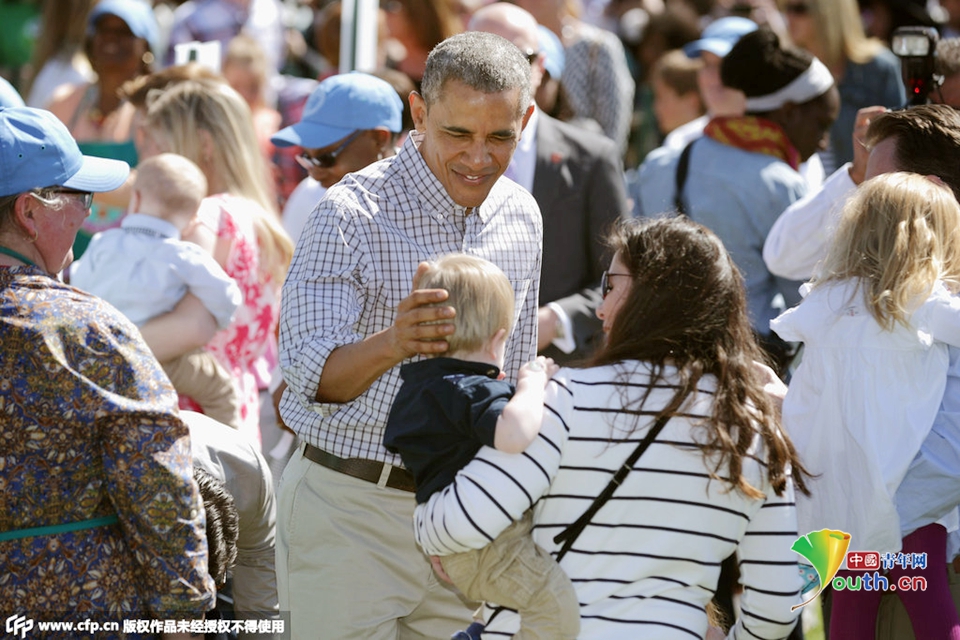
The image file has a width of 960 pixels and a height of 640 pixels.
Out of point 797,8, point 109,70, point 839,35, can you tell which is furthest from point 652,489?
point 797,8

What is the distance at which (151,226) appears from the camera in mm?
4844

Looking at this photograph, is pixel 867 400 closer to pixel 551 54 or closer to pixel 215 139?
pixel 215 139

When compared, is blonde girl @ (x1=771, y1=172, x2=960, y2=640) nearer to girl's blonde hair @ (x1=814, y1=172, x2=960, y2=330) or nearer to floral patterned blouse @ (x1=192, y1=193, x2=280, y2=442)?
girl's blonde hair @ (x1=814, y1=172, x2=960, y2=330)

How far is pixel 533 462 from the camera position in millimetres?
2693

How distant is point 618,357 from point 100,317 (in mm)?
1245

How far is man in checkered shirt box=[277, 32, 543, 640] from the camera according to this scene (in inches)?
126

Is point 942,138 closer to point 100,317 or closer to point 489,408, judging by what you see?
point 489,408

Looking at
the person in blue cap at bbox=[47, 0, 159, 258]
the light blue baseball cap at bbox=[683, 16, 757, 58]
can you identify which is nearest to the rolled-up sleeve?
the person in blue cap at bbox=[47, 0, 159, 258]

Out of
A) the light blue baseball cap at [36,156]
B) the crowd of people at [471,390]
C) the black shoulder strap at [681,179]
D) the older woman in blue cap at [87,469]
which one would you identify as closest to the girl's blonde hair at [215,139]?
the crowd of people at [471,390]

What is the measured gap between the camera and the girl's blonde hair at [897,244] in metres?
3.47

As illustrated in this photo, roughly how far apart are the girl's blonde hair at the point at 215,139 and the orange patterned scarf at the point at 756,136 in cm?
213

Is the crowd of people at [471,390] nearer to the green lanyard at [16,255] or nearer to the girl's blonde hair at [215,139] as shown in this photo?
the green lanyard at [16,255]

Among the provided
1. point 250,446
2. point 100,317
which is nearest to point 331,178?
point 250,446

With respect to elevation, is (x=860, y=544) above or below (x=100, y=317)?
below
